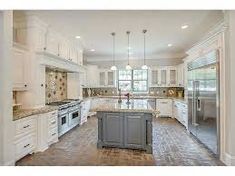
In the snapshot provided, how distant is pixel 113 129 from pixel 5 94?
2128mm

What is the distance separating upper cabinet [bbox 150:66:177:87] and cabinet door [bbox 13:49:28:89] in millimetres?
5772

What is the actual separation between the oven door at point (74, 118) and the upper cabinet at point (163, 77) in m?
3.78

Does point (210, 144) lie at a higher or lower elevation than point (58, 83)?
lower

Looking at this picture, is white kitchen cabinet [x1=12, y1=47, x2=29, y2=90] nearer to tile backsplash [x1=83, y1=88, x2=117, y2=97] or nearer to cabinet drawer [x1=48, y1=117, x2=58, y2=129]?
cabinet drawer [x1=48, y1=117, x2=58, y2=129]

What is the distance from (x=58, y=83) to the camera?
6352 mm

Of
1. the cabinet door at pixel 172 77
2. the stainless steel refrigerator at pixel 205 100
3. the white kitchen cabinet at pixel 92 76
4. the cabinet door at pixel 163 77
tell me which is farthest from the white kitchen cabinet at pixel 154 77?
the stainless steel refrigerator at pixel 205 100

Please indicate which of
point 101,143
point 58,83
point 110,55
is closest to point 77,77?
point 58,83

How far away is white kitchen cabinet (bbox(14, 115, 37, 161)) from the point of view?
3.21 metres

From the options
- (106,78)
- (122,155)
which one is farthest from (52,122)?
(106,78)

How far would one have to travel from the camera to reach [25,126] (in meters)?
3.41

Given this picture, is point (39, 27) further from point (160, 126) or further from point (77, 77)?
point (160, 126)

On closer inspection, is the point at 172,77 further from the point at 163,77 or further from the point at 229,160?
the point at 229,160
